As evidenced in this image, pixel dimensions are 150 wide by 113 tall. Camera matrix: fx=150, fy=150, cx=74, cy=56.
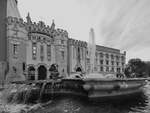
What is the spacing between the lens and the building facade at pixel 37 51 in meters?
29.4

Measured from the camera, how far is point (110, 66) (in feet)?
170

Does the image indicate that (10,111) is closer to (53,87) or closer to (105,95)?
(53,87)

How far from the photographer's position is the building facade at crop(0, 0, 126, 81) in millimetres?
29438

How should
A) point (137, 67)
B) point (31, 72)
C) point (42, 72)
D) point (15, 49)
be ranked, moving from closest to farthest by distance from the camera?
point (15, 49)
point (31, 72)
point (42, 72)
point (137, 67)

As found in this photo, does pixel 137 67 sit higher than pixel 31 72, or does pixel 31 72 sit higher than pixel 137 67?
pixel 137 67

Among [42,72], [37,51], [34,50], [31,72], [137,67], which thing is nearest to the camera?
[31,72]

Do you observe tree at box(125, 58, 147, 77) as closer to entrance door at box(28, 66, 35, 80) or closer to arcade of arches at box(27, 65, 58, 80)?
arcade of arches at box(27, 65, 58, 80)

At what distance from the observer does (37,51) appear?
3291 cm

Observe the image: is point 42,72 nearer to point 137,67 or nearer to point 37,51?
point 37,51

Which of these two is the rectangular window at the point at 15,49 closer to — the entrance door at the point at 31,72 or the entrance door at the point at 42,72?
the entrance door at the point at 31,72

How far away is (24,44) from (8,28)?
170 inches

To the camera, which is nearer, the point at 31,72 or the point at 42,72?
the point at 31,72

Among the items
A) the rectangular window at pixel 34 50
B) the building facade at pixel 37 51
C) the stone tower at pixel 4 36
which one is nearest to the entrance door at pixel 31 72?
the building facade at pixel 37 51

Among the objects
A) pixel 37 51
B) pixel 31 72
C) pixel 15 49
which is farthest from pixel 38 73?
pixel 15 49
